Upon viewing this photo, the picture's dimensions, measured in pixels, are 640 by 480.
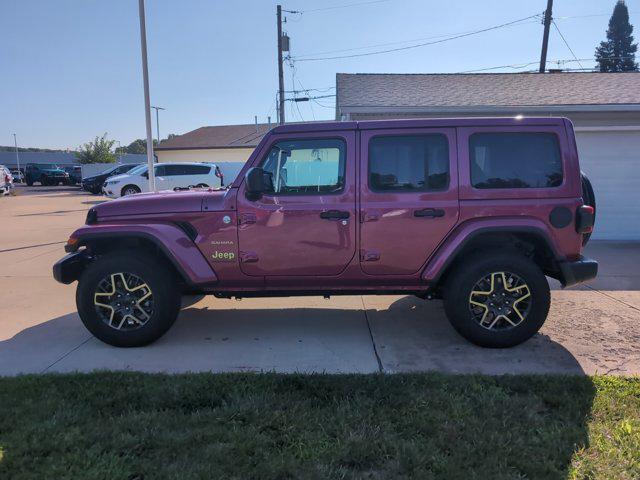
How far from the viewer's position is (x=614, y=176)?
393 inches

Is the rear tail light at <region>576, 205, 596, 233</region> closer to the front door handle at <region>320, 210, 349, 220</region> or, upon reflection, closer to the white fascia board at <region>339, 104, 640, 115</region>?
the front door handle at <region>320, 210, 349, 220</region>

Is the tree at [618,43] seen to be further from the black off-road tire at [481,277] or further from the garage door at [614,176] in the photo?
the black off-road tire at [481,277]

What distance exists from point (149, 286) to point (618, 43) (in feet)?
183

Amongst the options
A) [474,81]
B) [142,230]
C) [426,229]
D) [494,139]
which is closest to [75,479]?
[142,230]

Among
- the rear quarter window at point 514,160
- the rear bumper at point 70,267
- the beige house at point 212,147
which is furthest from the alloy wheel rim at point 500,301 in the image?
the beige house at point 212,147

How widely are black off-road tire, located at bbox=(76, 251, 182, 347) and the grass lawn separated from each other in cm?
69

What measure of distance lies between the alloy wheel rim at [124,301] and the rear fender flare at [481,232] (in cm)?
268

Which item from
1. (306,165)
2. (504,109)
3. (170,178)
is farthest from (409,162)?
(170,178)

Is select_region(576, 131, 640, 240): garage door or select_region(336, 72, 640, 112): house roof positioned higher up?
select_region(336, 72, 640, 112): house roof

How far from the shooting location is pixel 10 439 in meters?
2.92

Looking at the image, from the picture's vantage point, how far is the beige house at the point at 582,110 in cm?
993

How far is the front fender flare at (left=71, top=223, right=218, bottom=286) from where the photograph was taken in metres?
4.38

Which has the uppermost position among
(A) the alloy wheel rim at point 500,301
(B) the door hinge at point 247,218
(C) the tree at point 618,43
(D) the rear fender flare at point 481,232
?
(C) the tree at point 618,43

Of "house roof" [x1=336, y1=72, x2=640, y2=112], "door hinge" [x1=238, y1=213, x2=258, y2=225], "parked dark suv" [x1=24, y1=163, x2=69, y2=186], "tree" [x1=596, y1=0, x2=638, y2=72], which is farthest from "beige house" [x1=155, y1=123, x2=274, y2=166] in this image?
"door hinge" [x1=238, y1=213, x2=258, y2=225]
